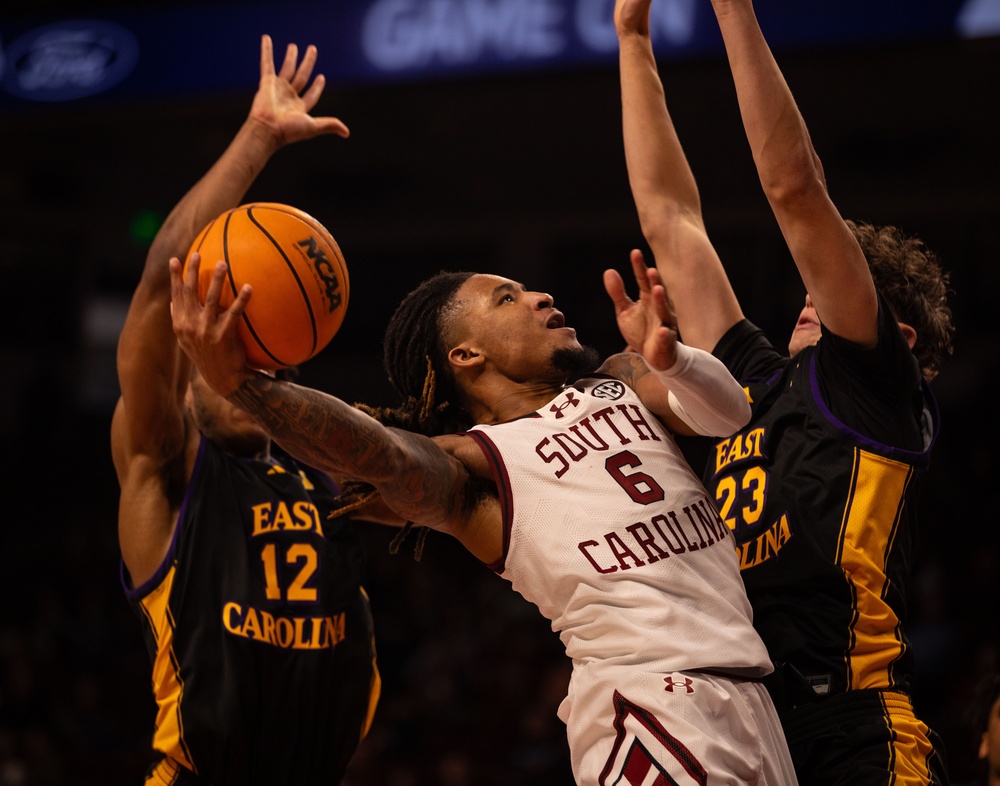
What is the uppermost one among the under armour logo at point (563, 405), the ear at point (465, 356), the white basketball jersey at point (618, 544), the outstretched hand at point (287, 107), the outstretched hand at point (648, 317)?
the outstretched hand at point (287, 107)

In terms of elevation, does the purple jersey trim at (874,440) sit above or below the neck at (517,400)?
below

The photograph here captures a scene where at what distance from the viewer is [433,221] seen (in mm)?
12539

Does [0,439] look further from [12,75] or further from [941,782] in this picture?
[941,782]

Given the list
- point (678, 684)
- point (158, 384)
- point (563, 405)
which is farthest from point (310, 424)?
point (158, 384)

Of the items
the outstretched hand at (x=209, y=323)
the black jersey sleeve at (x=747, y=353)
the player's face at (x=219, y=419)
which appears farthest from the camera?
the player's face at (x=219, y=419)

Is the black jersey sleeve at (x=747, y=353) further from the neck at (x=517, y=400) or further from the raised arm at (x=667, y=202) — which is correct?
the neck at (x=517, y=400)

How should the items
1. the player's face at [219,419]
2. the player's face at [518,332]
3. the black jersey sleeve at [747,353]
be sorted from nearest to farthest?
1. the player's face at [518,332]
2. the black jersey sleeve at [747,353]
3. the player's face at [219,419]

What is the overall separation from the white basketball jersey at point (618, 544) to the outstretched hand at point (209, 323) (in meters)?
0.64

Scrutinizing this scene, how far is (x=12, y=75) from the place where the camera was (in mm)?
7695

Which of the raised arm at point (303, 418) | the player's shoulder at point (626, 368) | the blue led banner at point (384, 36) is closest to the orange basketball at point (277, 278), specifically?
the raised arm at point (303, 418)

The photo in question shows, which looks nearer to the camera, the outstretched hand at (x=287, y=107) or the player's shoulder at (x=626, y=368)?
the player's shoulder at (x=626, y=368)

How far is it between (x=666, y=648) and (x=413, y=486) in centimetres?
64

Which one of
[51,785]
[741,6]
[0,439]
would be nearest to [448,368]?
[741,6]

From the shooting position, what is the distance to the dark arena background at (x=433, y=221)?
706 centimetres
